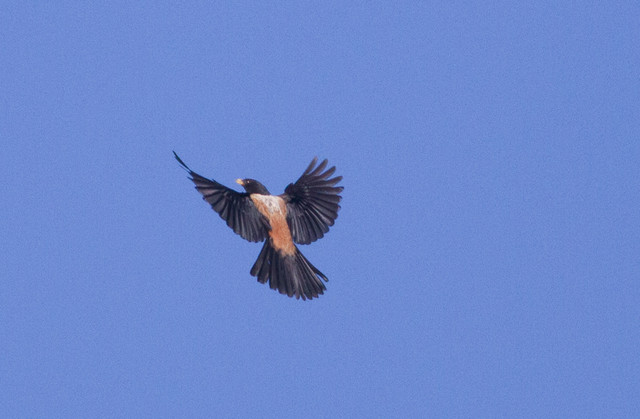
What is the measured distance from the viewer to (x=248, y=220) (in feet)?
33.0

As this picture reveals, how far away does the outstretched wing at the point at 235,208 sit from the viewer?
31.9ft

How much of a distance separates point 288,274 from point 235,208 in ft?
2.62

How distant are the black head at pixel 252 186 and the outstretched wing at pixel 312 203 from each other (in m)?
0.31

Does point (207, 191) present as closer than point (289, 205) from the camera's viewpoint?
Yes

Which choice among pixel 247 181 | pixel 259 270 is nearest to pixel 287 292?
pixel 259 270

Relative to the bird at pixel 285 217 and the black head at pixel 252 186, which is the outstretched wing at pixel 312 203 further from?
the black head at pixel 252 186

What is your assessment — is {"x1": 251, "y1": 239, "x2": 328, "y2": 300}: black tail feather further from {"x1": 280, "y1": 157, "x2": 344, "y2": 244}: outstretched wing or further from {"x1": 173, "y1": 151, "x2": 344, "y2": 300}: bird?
{"x1": 280, "y1": 157, "x2": 344, "y2": 244}: outstretched wing

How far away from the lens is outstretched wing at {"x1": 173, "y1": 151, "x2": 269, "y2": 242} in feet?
31.9

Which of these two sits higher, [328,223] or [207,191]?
[328,223]

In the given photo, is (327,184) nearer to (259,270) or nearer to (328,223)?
(328,223)

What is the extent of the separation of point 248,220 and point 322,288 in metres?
0.95

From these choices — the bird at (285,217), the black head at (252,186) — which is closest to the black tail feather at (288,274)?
the bird at (285,217)

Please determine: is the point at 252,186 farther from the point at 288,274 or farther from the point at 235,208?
the point at 288,274

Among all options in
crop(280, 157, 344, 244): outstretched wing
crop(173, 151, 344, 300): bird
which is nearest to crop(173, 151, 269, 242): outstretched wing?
crop(173, 151, 344, 300): bird
